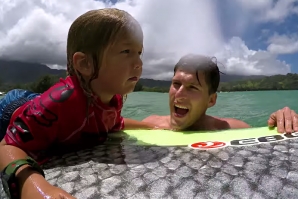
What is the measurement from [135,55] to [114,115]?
534 mm

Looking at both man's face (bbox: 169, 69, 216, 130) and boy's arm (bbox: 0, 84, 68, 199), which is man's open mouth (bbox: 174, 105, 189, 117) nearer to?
man's face (bbox: 169, 69, 216, 130)

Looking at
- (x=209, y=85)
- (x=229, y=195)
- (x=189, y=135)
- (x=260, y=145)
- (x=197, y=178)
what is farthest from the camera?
(x=209, y=85)

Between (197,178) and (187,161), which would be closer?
(197,178)

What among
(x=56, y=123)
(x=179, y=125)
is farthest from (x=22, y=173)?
(x=179, y=125)

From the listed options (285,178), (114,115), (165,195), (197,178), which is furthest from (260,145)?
(114,115)

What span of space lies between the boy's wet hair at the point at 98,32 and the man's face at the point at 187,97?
0.90 m

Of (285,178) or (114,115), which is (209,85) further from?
(285,178)

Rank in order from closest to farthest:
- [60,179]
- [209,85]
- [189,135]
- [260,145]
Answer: [60,179] < [260,145] < [189,135] < [209,85]

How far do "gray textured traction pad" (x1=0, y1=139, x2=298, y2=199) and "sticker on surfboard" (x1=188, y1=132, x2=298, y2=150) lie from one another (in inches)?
2.0

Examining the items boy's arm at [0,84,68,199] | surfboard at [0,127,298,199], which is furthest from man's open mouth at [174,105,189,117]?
boy's arm at [0,84,68,199]

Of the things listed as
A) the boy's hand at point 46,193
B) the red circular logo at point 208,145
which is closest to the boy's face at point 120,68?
the red circular logo at point 208,145

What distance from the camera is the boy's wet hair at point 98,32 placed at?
1.60 metres

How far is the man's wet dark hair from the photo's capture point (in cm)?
255

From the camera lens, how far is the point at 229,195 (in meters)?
1.15
